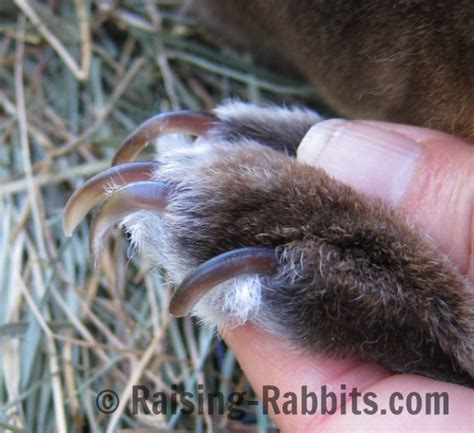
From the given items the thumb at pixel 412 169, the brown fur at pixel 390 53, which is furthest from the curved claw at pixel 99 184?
the brown fur at pixel 390 53

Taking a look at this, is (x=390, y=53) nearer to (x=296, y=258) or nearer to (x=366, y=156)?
(x=366, y=156)

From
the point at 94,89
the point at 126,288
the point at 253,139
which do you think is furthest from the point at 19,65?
the point at 253,139

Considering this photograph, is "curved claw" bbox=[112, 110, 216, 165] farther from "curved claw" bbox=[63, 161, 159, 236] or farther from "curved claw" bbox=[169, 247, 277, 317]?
"curved claw" bbox=[169, 247, 277, 317]

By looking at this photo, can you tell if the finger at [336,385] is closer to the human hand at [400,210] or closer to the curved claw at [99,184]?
the human hand at [400,210]

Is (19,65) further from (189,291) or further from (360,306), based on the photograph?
(360,306)

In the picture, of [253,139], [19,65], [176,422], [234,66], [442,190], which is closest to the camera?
[442,190]

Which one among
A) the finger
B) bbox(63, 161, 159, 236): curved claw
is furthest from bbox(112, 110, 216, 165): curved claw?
the finger
